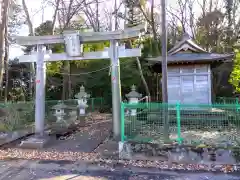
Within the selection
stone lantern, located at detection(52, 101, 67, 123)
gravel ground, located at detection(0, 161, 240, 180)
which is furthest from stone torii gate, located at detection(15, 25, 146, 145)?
gravel ground, located at detection(0, 161, 240, 180)

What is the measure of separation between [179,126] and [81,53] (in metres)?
5.00

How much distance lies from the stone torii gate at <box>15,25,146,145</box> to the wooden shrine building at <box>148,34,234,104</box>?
11.4 feet

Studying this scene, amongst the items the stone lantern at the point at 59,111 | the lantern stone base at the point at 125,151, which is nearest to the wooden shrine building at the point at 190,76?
the stone lantern at the point at 59,111

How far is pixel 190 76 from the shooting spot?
12.8 metres

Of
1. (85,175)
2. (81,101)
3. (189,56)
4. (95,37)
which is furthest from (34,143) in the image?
(189,56)

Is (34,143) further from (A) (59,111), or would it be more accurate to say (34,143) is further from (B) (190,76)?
(B) (190,76)

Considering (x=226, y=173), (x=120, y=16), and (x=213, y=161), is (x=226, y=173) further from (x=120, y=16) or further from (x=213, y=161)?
(x=120, y=16)

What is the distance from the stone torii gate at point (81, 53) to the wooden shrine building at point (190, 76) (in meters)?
3.46

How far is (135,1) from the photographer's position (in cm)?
2069

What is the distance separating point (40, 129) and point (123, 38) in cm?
519

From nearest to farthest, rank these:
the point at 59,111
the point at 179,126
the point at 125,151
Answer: the point at 179,126
the point at 125,151
the point at 59,111

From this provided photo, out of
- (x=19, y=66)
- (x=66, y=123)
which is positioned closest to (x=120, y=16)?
(x=19, y=66)

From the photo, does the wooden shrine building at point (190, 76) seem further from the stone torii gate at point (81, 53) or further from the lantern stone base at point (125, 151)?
the lantern stone base at point (125, 151)

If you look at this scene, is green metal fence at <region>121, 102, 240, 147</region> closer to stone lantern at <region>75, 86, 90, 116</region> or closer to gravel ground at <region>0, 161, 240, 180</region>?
gravel ground at <region>0, 161, 240, 180</region>
